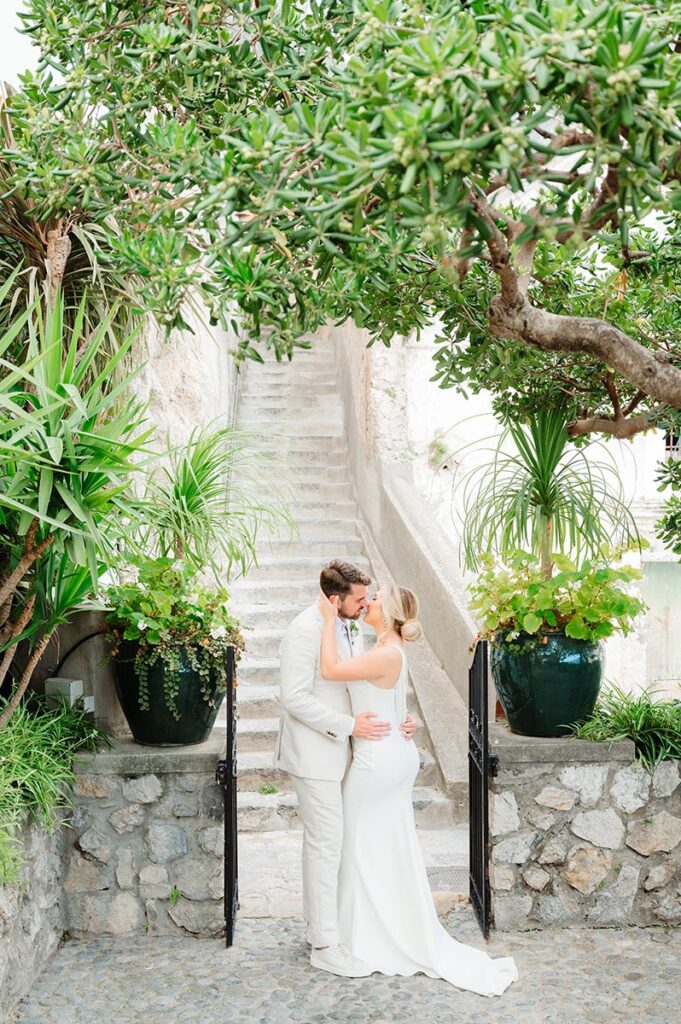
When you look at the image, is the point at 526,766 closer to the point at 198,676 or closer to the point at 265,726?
the point at 198,676

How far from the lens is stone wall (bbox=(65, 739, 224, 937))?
3881 mm

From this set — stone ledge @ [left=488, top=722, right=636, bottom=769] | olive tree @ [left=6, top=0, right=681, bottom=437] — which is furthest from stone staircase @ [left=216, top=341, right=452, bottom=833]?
olive tree @ [left=6, top=0, right=681, bottom=437]

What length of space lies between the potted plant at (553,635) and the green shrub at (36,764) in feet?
5.39

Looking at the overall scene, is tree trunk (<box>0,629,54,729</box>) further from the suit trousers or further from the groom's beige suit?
the suit trousers

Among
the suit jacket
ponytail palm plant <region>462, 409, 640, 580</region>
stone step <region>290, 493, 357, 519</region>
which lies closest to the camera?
the suit jacket

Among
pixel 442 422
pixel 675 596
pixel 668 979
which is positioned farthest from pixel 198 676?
pixel 675 596

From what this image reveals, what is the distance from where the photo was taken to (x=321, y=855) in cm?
367

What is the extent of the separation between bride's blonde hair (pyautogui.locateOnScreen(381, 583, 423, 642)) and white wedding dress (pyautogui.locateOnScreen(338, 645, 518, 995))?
9 cm

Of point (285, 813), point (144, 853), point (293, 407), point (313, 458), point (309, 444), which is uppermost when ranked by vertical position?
point (293, 407)

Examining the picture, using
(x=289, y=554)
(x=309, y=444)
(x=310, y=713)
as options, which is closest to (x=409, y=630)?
(x=310, y=713)

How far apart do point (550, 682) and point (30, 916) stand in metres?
2.08

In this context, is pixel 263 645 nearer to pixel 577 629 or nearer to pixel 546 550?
pixel 546 550

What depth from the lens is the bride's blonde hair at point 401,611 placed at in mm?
3705

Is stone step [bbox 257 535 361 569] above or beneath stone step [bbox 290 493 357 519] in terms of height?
beneath
